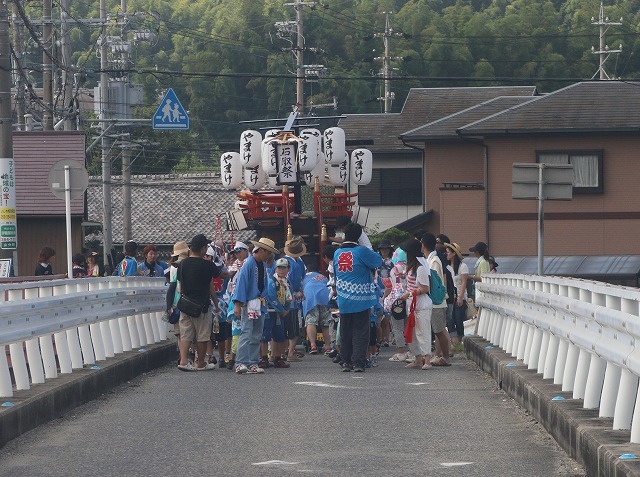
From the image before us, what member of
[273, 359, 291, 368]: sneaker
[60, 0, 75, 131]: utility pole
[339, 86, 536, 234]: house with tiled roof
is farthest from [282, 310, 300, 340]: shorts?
[339, 86, 536, 234]: house with tiled roof

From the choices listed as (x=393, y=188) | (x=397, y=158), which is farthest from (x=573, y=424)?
(x=393, y=188)

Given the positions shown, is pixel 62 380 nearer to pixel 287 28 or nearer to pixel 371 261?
pixel 371 261

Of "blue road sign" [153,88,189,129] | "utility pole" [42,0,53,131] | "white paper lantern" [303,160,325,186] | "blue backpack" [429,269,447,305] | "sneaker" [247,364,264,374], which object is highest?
"utility pole" [42,0,53,131]

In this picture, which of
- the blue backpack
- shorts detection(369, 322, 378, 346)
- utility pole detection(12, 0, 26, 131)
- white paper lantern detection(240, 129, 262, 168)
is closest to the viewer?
the blue backpack

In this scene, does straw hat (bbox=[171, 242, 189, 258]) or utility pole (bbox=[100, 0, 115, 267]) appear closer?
straw hat (bbox=[171, 242, 189, 258])

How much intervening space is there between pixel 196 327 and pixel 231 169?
1280 centimetres

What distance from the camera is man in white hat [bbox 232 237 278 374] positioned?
49.1 feet

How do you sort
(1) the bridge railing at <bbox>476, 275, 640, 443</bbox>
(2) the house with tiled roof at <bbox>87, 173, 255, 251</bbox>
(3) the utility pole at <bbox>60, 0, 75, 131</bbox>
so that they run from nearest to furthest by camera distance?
(1) the bridge railing at <bbox>476, 275, 640, 443</bbox>
(3) the utility pole at <bbox>60, 0, 75, 131</bbox>
(2) the house with tiled roof at <bbox>87, 173, 255, 251</bbox>

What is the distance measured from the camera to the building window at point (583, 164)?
3500cm

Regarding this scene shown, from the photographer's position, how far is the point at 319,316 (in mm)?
18312

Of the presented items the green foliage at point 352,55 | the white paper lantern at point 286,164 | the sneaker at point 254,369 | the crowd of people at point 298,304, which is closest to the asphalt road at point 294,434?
the sneaker at point 254,369

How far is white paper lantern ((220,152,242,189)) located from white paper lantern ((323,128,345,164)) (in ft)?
6.61

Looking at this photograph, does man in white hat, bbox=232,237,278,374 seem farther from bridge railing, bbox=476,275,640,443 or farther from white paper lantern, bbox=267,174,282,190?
white paper lantern, bbox=267,174,282,190

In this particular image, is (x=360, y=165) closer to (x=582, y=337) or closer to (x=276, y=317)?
(x=276, y=317)
